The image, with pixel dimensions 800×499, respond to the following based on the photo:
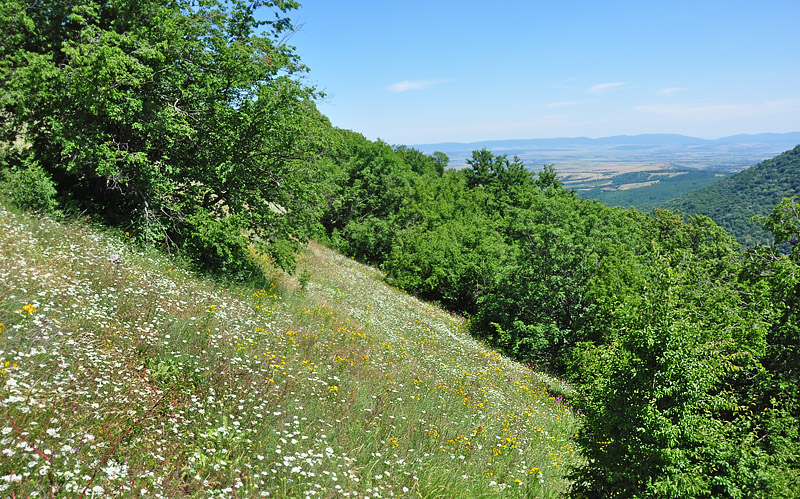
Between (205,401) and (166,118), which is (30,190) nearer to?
(166,118)

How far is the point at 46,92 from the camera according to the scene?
10.1m

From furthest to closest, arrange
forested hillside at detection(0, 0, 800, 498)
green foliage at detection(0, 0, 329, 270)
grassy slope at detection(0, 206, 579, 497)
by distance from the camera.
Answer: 1. green foliage at detection(0, 0, 329, 270)
2. forested hillside at detection(0, 0, 800, 498)
3. grassy slope at detection(0, 206, 579, 497)

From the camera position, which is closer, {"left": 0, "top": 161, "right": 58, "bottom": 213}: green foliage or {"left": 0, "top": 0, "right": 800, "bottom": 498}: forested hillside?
{"left": 0, "top": 0, "right": 800, "bottom": 498}: forested hillside

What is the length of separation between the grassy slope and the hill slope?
441 ft

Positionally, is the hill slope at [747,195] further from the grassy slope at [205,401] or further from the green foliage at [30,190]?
the green foliage at [30,190]

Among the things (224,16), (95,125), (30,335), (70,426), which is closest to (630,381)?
(70,426)

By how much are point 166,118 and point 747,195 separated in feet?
587

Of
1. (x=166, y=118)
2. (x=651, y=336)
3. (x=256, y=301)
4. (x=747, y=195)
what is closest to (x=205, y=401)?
(x=256, y=301)

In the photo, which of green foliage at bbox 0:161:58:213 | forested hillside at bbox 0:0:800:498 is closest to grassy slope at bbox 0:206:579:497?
forested hillside at bbox 0:0:800:498

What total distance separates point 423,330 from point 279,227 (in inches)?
289

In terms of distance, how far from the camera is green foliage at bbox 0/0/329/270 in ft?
33.9

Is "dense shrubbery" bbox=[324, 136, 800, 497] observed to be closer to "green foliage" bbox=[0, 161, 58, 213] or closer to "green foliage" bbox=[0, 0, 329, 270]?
"green foliage" bbox=[0, 0, 329, 270]

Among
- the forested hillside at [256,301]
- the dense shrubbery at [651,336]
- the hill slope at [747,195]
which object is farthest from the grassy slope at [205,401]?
the hill slope at [747,195]

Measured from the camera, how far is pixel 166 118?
11016mm
